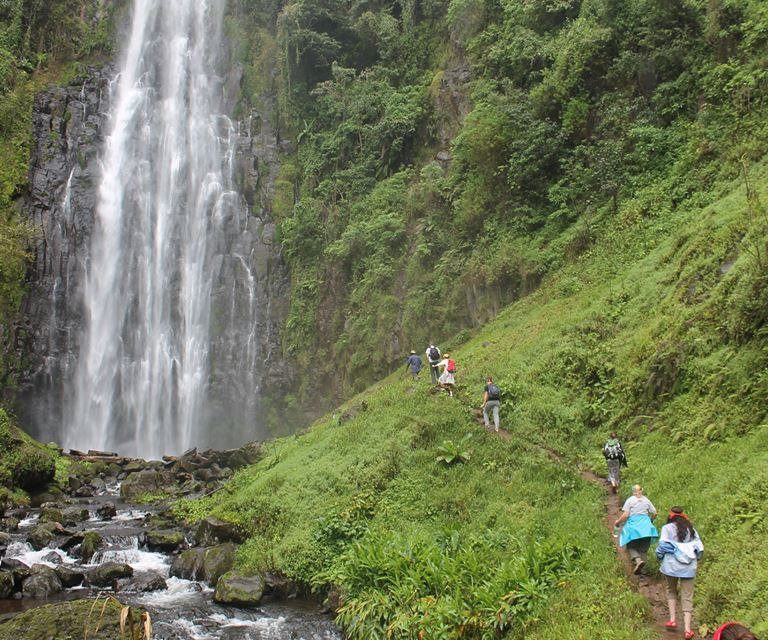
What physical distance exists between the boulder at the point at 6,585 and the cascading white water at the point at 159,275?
20.9 metres

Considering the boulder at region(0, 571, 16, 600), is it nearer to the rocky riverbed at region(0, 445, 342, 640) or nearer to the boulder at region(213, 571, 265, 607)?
the rocky riverbed at region(0, 445, 342, 640)

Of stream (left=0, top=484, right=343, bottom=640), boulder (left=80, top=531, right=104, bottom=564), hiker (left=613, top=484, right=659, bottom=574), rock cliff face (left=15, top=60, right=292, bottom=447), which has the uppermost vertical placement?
rock cliff face (left=15, top=60, right=292, bottom=447)

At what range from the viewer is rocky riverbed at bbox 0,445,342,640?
435 inches

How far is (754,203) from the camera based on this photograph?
13328 mm

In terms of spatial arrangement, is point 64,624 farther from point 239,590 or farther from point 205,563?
point 205,563

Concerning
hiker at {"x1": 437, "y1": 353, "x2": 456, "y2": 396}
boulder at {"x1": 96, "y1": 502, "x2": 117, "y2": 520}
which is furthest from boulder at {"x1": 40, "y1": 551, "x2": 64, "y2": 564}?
hiker at {"x1": 437, "y1": 353, "x2": 456, "y2": 396}

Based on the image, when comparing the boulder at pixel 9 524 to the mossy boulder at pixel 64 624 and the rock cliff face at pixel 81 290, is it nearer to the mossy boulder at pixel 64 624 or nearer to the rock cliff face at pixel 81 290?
the mossy boulder at pixel 64 624

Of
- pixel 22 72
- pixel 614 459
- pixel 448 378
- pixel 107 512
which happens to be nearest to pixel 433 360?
pixel 448 378

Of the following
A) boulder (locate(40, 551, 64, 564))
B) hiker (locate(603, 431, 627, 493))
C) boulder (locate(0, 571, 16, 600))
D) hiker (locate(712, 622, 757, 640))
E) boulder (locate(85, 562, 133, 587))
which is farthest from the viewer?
boulder (locate(40, 551, 64, 564))

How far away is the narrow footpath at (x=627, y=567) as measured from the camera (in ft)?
25.5

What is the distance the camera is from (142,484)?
73.3 feet

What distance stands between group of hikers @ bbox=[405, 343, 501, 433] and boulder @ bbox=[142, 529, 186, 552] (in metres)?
7.62

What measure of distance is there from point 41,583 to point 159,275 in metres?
25.8

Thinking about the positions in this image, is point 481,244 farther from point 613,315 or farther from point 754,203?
point 754,203
